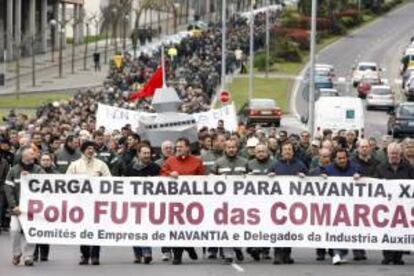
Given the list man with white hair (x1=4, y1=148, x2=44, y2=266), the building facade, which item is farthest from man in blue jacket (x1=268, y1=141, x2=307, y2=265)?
the building facade

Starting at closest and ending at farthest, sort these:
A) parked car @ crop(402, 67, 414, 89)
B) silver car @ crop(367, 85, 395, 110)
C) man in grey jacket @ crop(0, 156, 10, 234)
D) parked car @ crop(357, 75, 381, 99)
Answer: man in grey jacket @ crop(0, 156, 10, 234), silver car @ crop(367, 85, 395, 110), parked car @ crop(357, 75, 381, 99), parked car @ crop(402, 67, 414, 89)

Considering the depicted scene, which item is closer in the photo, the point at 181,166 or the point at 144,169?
the point at 181,166

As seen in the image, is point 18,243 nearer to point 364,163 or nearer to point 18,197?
point 18,197

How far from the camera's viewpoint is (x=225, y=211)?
2075 centimetres

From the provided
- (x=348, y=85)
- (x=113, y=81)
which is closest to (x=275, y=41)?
(x=348, y=85)

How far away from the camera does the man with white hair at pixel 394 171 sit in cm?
2091

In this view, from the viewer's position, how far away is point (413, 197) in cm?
2075

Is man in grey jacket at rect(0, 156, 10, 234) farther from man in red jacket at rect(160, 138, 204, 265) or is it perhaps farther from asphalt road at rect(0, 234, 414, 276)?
man in red jacket at rect(160, 138, 204, 265)

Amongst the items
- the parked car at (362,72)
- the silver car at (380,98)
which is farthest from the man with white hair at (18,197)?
the parked car at (362,72)

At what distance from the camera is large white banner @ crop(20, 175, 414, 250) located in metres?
20.6

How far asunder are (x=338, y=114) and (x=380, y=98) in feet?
72.2

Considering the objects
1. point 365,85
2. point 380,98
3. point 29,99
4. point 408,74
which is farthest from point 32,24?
point 380,98

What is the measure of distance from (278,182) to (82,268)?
281cm

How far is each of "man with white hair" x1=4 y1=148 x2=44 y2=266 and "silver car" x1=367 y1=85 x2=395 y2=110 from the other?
52523mm
